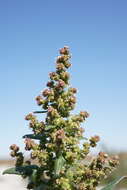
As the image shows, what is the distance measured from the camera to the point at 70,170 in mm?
5648

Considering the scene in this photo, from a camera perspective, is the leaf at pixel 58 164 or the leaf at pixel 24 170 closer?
the leaf at pixel 58 164

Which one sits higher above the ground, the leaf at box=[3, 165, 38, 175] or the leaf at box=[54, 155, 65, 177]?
the leaf at box=[3, 165, 38, 175]

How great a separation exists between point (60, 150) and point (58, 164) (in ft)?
0.62

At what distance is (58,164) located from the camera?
215 inches

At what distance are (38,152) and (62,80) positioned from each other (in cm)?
88

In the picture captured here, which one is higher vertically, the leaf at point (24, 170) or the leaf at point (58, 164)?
the leaf at point (24, 170)

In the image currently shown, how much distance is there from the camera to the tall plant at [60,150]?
5504mm

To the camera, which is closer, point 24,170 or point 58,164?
point 58,164

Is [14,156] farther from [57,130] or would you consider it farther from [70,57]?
[70,57]

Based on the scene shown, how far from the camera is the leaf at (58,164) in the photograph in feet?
17.7

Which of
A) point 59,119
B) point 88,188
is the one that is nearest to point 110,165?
point 88,188

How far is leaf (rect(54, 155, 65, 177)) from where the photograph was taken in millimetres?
5410

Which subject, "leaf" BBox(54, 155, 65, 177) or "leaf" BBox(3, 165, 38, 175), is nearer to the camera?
"leaf" BBox(54, 155, 65, 177)

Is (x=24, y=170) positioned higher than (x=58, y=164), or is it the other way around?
(x=24, y=170)
